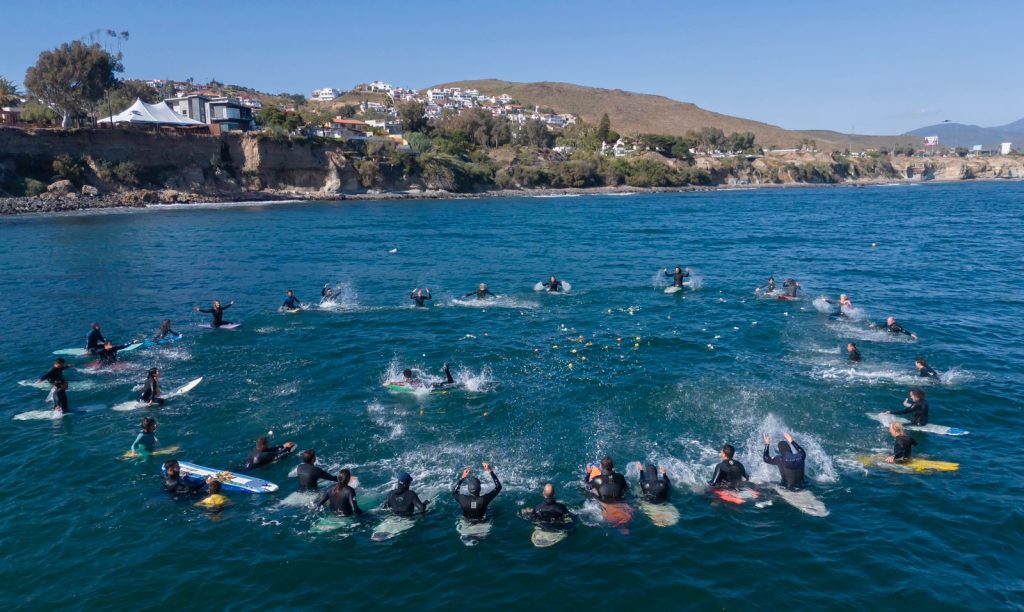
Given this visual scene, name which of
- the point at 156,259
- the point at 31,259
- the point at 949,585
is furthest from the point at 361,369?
the point at 31,259

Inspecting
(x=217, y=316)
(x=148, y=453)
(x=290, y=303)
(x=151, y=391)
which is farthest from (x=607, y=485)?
(x=290, y=303)

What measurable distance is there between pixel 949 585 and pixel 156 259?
5567 cm

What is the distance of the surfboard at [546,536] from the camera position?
47.1 ft

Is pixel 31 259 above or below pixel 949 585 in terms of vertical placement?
above

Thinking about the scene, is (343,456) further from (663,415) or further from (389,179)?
(389,179)

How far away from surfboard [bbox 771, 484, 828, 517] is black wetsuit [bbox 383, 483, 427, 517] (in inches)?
359

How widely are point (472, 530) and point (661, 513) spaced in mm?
4601

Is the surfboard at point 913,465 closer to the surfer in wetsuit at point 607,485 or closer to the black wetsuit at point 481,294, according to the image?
the surfer in wetsuit at point 607,485

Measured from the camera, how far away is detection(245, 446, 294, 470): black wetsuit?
1766cm

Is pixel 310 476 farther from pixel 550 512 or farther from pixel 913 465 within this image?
pixel 913 465

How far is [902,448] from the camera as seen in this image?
1769 cm

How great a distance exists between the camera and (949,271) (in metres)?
46.5

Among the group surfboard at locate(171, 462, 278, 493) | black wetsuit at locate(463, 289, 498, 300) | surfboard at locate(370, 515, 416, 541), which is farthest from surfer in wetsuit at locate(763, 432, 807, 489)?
black wetsuit at locate(463, 289, 498, 300)

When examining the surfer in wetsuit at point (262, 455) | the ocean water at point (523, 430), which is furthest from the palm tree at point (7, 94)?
the surfer in wetsuit at point (262, 455)
